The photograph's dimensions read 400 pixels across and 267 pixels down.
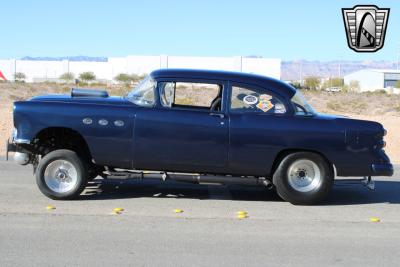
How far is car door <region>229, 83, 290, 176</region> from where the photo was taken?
331 inches

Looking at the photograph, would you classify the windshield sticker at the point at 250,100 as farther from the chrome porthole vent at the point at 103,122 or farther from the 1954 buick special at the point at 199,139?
the chrome porthole vent at the point at 103,122

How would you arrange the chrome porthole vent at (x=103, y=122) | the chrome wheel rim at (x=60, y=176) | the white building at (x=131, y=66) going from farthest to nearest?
the white building at (x=131, y=66)
the chrome wheel rim at (x=60, y=176)
the chrome porthole vent at (x=103, y=122)

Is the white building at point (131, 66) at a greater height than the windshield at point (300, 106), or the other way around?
the white building at point (131, 66)

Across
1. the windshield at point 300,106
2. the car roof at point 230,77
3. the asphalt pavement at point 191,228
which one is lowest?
the asphalt pavement at point 191,228

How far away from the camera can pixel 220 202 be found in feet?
28.7

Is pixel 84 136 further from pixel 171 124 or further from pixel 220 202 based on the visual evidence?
pixel 220 202

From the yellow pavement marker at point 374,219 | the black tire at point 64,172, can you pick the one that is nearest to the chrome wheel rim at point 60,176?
the black tire at point 64,172

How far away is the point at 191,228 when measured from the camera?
7168 millimetres

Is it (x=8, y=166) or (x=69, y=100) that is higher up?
(x=69, y=100)

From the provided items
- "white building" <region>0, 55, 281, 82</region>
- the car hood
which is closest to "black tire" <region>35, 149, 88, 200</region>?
the car hood

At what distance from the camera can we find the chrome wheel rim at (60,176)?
27.7ft

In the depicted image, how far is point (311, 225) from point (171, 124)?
2340 mm

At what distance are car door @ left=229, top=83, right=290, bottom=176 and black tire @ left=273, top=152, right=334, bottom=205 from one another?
0.69 ft

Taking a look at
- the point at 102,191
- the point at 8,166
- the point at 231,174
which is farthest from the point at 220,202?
the point at 8,166
